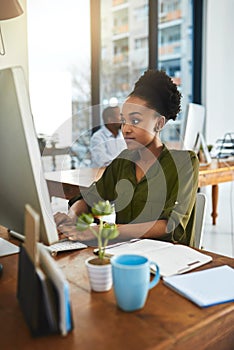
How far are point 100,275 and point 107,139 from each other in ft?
10.7

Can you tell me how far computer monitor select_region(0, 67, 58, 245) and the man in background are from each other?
2.71 m

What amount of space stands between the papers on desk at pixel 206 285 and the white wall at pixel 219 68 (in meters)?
4.81

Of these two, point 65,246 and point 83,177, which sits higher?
point 65,246

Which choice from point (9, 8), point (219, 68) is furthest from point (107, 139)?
point (219, 68)

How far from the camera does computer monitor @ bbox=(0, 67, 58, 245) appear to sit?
0.76 m

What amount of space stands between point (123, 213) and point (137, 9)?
4071mm

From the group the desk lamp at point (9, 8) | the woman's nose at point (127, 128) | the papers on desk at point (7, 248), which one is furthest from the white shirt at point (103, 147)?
the papers on desk at point (7, 248)

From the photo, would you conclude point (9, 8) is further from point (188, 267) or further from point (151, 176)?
point (188, 267)

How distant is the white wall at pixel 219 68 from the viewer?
5.53 m

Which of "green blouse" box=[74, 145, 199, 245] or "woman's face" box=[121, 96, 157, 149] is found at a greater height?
"woman's face" box=[121, 96, 157, 149]

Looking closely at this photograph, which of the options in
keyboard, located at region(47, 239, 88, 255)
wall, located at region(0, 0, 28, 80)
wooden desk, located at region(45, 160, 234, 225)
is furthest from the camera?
wall, located at region(0, 0, 28, 80)

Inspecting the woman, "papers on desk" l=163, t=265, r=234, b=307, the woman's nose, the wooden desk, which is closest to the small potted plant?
"papers on desk" l=163, t=265, r=234, b=307

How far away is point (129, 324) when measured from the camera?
28.2 inches

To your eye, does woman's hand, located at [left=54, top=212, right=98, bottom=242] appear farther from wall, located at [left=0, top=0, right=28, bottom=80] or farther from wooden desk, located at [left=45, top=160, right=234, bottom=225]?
wall, located at [left=0, top=0, right=28, bottom=80]
